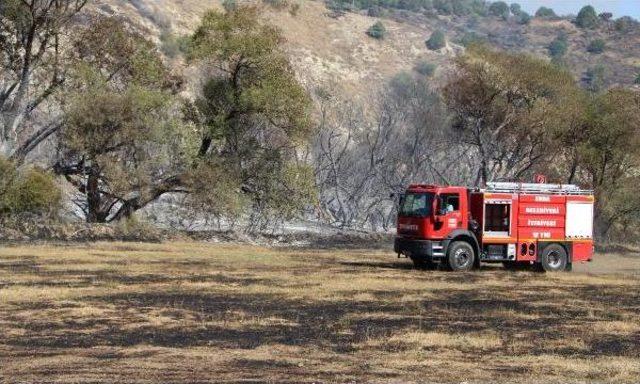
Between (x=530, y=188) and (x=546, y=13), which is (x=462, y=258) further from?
(x=546, y=13)

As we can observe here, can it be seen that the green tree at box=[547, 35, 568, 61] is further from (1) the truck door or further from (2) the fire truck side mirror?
(2) the fire truck side mirror

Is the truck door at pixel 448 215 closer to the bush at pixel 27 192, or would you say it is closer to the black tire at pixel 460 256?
the black tire at pixel 460 256

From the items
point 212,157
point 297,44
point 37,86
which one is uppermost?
point 297,44

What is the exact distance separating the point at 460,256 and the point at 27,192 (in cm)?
1835

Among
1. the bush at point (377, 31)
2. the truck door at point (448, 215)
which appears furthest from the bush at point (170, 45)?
the truck door at point (448, 215)

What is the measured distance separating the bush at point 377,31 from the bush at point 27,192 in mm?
93519

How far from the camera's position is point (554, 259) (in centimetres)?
3181

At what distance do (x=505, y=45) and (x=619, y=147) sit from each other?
10191 centimetres

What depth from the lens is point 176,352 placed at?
13688 mm

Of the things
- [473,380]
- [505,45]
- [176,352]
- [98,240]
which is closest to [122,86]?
[98,240]

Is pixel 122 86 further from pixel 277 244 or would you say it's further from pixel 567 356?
pixel 567 356

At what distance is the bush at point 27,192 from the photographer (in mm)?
37562

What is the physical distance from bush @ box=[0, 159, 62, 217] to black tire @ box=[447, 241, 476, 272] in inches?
698

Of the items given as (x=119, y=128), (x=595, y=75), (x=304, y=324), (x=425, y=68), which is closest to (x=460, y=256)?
(x=304, y=324)
